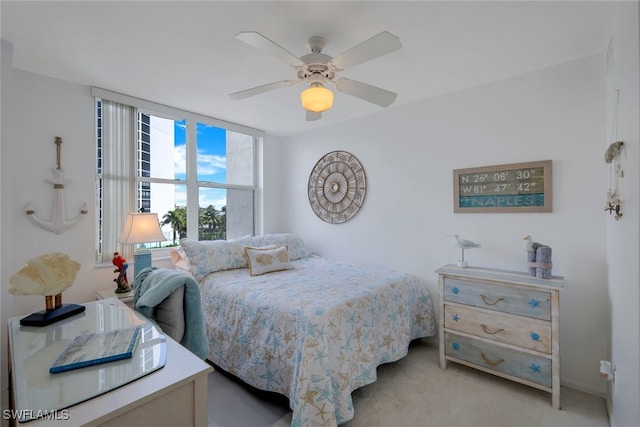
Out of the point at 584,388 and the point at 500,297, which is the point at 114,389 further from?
the point at 584,388

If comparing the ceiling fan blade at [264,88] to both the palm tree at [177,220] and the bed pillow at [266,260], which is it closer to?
the bed pillow at [266,260]

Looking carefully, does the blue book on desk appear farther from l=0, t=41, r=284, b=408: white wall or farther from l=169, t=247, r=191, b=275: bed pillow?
l=169, t=247, r=191, b=275: bed pillow

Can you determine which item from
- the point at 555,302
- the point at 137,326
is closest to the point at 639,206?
the point at 555,302

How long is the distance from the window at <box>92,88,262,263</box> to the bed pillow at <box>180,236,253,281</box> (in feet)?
1.26

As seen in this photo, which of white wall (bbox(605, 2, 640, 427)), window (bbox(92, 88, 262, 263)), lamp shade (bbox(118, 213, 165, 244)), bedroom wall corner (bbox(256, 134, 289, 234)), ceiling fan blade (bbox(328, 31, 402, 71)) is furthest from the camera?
bedroom wall corner (bbox(256, 134, 289, 234))

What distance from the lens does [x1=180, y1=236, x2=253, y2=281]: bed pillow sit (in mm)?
2785

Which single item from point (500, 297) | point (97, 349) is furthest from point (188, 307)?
point (500, 297)

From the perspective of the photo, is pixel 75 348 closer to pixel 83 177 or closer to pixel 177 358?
pixel 177 358

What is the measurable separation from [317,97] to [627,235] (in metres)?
Answer: 1.77

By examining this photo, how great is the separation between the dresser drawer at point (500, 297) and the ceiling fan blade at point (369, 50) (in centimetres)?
184

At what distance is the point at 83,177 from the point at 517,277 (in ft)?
12.4

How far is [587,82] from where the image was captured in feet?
7.11

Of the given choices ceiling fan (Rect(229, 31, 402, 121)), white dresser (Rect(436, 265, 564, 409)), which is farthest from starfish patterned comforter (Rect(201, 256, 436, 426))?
ceiling fan (Rect(229, 31, 402, 121))

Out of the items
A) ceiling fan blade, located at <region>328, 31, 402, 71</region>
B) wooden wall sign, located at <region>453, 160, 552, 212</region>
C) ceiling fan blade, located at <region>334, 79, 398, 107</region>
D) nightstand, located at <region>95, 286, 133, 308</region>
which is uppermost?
ceiling fan blade, located at <region>328, 31, 402, 71</region>
